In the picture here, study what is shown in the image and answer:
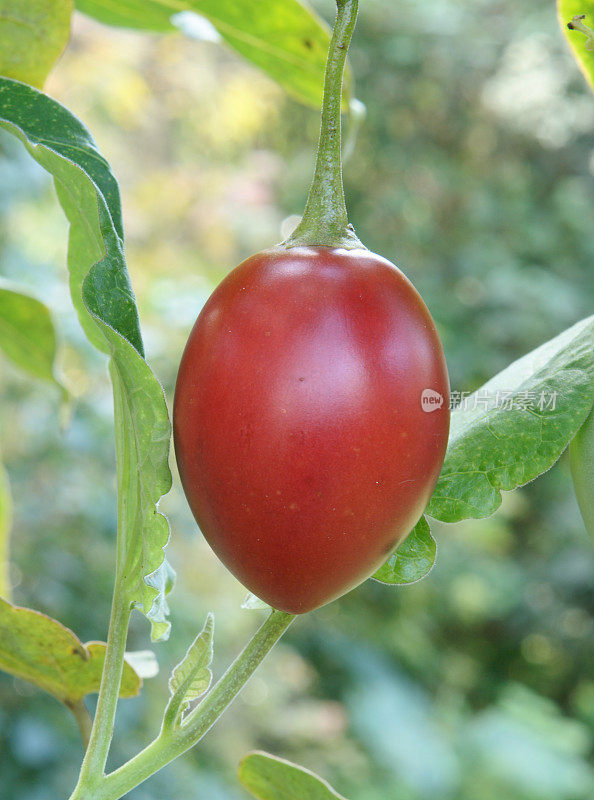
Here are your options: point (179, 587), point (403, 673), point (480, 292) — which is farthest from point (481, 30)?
point (179, 587)

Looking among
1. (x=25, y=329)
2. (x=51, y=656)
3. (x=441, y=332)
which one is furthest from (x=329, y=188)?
(x=441, y=332)

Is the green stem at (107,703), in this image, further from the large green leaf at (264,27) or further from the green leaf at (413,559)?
the large green leaf at (264,27)

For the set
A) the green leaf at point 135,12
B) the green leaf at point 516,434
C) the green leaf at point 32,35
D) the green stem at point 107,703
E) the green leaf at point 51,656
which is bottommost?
the green leaf at point 51,656

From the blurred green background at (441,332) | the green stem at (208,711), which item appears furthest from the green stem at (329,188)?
the blurred green background at (441,332)

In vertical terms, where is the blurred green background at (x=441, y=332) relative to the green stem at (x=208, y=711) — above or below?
below

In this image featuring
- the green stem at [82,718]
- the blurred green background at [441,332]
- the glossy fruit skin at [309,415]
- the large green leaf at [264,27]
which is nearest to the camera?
the glossy fruit skin at [309,415]

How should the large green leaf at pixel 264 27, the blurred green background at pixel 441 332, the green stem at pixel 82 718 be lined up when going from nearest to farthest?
the green stem at pixel 82 718
the large green leaf at pixel 264 27
the blurred green background at pixel 441 332
